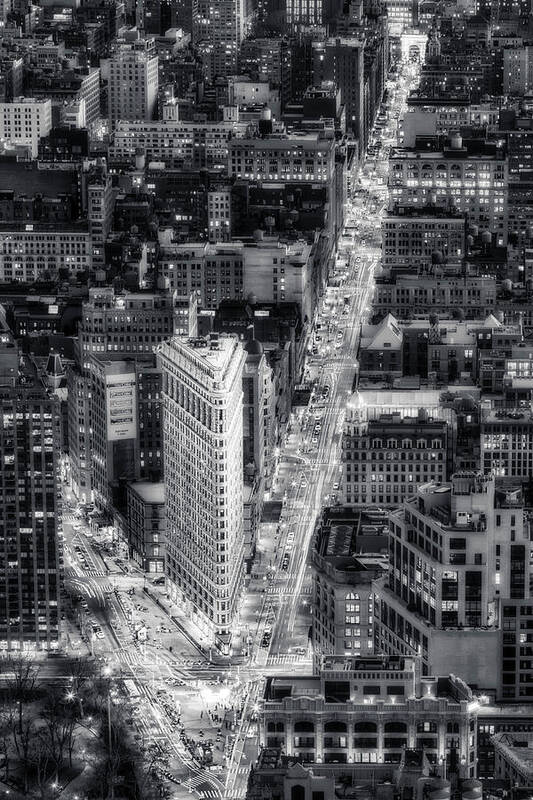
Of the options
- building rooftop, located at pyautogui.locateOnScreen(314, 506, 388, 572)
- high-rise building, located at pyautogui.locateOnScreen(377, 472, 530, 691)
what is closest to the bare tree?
building rooftop, located at pyautogui.locateOnScreen(314, 506, 388, 572)

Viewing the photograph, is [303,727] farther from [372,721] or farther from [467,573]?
[467,573]

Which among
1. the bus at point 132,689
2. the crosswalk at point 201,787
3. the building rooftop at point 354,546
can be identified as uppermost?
the building rooftop at point 354,546

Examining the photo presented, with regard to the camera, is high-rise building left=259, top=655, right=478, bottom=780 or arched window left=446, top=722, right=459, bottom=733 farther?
high-rise building left=259, top=655, right=478, bottom=780

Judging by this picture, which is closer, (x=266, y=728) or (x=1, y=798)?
(x=266, y=728)

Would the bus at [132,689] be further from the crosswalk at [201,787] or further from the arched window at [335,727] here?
the arched window at [335,727]

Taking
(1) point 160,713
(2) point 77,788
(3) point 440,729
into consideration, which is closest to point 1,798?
(2) point 77,788

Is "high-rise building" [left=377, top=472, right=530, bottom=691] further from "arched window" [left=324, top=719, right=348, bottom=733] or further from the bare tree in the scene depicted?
the bare tree

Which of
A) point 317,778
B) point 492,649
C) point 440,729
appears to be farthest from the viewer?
point 492,649

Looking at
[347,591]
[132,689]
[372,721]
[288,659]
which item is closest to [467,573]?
[372,721]

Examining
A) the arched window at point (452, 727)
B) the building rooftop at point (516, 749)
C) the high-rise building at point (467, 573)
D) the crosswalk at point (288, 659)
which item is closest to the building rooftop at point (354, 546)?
the crosswalk at point (288, 659)

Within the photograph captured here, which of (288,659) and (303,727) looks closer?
(303,727)

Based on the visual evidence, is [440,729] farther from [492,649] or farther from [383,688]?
[492,649]
